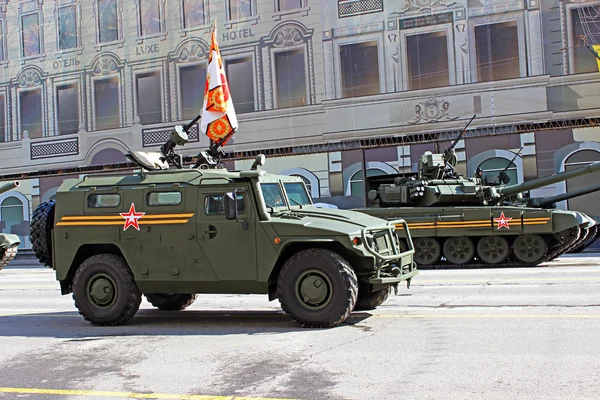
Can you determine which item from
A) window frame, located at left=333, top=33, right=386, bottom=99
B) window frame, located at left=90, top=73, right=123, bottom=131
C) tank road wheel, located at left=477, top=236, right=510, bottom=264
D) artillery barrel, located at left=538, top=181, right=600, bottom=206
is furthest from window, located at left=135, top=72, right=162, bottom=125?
artillery barrel, located at left=538, top=181, right=600, bottom=206

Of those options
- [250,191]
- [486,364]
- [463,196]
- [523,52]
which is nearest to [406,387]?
[486,364]

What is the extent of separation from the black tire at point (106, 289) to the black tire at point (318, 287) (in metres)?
2.11

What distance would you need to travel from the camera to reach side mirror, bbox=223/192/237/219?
9.02 m

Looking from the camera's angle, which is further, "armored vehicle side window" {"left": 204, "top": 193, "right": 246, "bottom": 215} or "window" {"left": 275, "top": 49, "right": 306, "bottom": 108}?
"window" {"left": 275, "top": 49, "right": 306, "bottom": 108}

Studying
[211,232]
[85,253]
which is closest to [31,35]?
[85,253]

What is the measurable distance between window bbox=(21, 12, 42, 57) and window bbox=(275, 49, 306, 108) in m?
12.0

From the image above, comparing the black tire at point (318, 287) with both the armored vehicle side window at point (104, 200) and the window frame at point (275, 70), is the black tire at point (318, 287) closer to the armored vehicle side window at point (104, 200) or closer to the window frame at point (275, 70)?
the armored vehicle side window at point (104, 200)

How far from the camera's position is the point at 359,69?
27047 millimetres

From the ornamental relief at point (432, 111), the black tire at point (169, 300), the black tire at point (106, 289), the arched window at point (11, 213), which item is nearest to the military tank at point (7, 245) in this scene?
the black tire at point (169, 300)

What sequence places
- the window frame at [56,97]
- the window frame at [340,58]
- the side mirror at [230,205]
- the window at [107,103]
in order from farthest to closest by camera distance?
the window frame at [56,97] < the window at [107,103] < the window frame at [340,58] < the side mirror at [230,205]

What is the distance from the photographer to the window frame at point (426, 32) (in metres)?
25.7

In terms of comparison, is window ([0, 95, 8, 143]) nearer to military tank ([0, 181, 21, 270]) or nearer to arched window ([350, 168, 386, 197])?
military tank ([0, 181, 21, 270])

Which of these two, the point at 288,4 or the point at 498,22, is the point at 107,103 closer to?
the point at 288,4

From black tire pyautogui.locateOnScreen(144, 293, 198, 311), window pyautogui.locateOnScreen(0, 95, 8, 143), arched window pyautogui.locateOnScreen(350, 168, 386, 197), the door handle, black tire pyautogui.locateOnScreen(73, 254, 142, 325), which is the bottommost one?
black tire pyautogui.locateOnScreen(144, 293, 198, 311)
